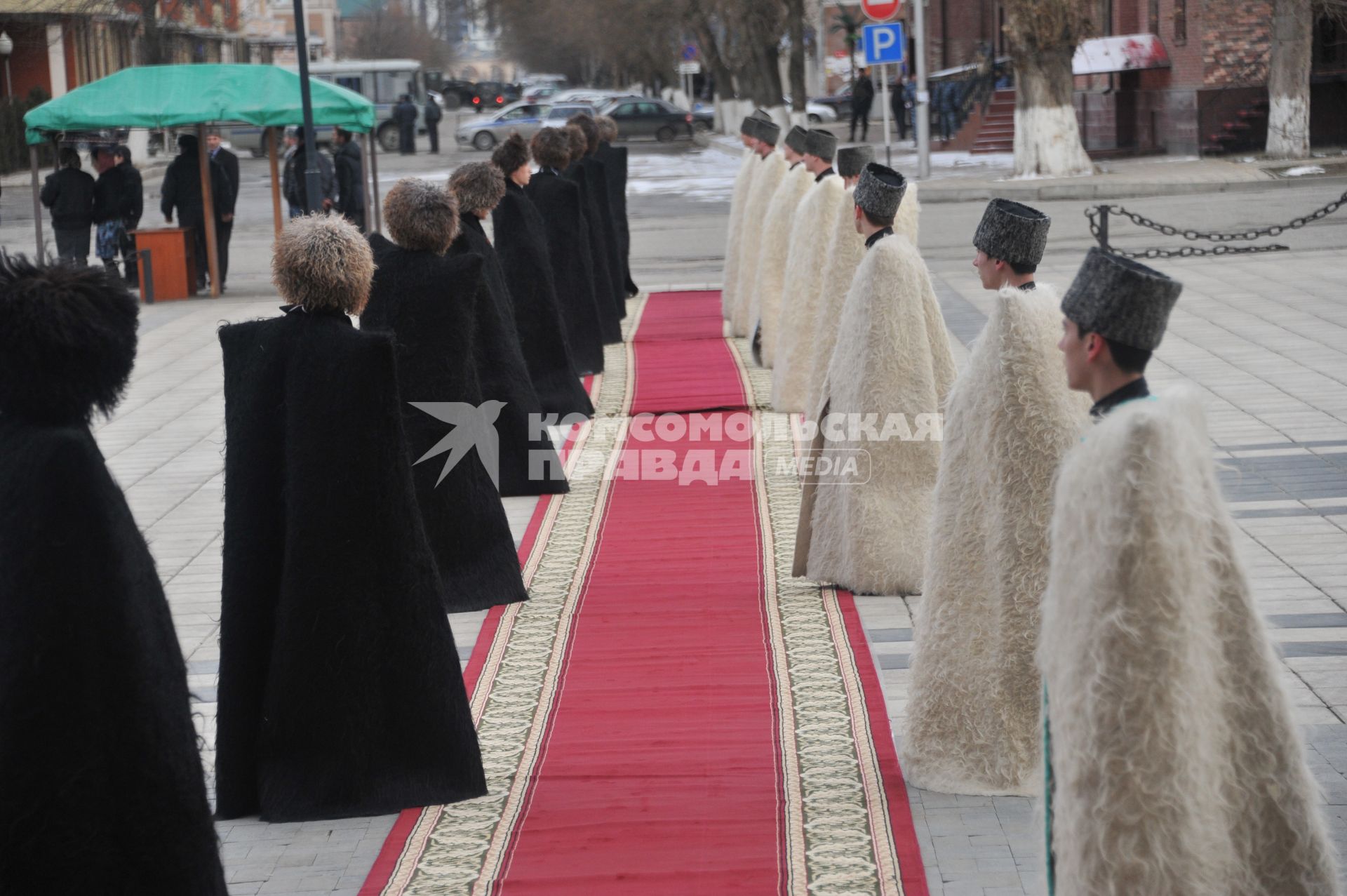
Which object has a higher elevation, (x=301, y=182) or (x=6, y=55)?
(x=6, y=55)

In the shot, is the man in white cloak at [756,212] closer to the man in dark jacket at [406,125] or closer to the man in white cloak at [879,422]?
the man in white cloak at [879,422]

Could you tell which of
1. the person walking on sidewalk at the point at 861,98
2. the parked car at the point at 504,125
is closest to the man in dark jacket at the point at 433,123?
the parked car at the point at 504,125

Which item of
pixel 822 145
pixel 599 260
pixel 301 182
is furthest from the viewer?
pixel 301 182

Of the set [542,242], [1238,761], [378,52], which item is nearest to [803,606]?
[1238,761]

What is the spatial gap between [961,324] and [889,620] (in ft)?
22.8

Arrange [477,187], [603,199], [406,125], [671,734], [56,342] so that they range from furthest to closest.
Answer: [406,125] → [603,199] → [477,187] → [671,734] → [56,342]

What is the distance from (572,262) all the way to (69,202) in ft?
25.0

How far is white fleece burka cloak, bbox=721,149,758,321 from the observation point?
12562 millimetres

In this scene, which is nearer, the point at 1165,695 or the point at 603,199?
the point at 1165,695

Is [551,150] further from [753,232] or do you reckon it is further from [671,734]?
[671,734]

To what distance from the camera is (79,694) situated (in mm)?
3150

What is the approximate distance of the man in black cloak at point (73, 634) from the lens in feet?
10.2

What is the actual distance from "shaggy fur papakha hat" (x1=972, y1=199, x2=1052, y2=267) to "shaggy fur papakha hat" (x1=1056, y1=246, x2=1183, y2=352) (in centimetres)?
146

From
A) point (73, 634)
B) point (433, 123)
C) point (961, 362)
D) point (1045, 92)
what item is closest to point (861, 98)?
point (1045, 92)
